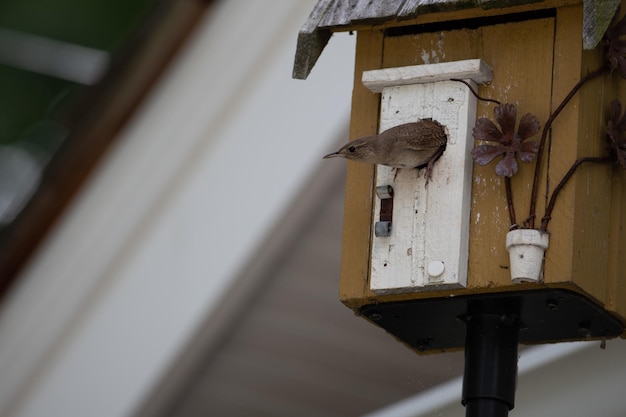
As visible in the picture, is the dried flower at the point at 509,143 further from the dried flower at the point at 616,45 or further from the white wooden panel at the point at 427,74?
the dried flower at the point at 616,45

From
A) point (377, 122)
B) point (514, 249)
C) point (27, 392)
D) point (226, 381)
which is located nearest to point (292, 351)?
point (226, 381)

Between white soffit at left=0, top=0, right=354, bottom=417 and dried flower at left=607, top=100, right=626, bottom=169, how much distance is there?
4.51 ft

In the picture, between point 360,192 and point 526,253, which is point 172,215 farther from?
point 526,253

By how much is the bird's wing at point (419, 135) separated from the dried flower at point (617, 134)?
0.37 metres

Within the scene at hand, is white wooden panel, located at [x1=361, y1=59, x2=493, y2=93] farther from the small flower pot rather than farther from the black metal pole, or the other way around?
the black metal pole

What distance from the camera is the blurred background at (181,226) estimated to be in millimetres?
5094

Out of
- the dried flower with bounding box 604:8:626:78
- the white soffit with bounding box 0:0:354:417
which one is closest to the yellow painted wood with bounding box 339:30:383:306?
the dried flower with bounding box 604:8:626:78

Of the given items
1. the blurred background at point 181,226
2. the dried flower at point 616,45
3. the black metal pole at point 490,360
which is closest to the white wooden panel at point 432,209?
the black metal pole at point 490,360

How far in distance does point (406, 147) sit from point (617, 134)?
474 mm

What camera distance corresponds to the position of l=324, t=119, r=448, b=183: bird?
11.7 feet

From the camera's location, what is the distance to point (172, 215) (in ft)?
17.6

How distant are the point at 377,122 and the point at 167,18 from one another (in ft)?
6.33

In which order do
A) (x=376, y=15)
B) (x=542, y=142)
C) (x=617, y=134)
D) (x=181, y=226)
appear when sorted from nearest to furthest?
1. (x=542, y=142)
2. (x=617, y=134)
3. (x=376, y=15)
4. (x=181, y=226)

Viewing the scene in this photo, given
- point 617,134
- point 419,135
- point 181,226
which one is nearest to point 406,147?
point 419,135
